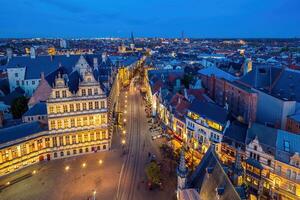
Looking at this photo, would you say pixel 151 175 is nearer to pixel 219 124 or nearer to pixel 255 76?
pixel 219 124

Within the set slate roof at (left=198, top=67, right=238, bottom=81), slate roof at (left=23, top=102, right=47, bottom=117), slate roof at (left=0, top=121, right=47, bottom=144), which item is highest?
slate roof at (left=198, top=67, right=238, bottom=81)

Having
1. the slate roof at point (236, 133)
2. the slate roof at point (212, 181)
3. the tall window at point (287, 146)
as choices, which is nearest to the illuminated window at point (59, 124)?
the slate roof at point (212, 181)

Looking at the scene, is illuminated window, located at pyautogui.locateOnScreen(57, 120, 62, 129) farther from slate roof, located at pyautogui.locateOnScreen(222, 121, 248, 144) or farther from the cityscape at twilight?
slate roof, located at pyautogui.locateOnScreen(222, 121, 248, 144)

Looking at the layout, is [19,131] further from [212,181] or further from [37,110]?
[212,181]

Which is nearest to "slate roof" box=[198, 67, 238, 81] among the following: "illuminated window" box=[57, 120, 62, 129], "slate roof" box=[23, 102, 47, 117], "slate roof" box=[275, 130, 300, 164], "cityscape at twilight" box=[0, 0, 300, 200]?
"cityscape at twilight" box=[0, 0, 300, 200]

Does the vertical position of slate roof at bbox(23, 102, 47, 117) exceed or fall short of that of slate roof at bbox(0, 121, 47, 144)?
it exceeds it

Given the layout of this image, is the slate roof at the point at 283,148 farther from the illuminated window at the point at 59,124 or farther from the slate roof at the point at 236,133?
the illuminated window at the point at 59,124

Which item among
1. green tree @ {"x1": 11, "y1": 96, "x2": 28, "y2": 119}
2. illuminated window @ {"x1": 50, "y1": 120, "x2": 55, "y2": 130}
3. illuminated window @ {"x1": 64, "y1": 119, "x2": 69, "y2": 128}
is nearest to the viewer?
illuminated window @ {"x1": 50, "y1": 120, "x2": 55, "y2": 130}
